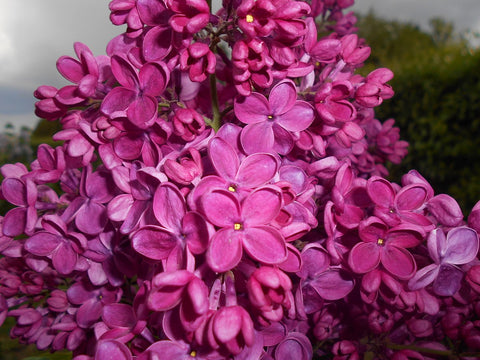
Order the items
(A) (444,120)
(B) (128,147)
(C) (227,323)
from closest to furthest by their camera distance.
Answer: (C) (227,323), (B) (128,147), (A) (444,120)

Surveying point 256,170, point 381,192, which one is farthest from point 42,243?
point 381,192

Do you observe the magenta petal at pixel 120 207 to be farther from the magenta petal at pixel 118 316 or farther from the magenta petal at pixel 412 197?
the magenta petal at pixel 412 197

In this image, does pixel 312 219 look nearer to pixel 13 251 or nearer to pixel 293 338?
pixel 293 338

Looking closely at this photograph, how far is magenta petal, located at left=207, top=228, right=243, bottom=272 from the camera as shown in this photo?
0.27 meters

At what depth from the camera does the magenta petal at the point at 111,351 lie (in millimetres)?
316

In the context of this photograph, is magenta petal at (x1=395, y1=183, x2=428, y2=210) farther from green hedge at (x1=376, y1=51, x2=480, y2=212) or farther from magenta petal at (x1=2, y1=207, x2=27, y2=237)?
green hedge at (x1=376, y1=51, x2=480, y2=212)

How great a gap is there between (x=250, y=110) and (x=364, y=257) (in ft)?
0.59

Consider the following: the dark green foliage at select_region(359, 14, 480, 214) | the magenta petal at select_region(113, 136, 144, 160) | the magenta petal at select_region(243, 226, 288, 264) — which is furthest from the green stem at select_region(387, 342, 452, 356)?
the dark green foliage at select_region(359, 14, 480, 214)

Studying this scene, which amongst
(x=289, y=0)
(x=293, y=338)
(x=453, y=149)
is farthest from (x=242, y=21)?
(x=453, y=149)

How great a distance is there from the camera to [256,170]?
0.33 metres

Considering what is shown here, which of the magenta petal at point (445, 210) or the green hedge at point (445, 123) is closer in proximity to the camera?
the magenta petal at point (445, 210)

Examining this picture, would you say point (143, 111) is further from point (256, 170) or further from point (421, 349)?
point (421, 349)

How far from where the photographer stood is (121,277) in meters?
0.43

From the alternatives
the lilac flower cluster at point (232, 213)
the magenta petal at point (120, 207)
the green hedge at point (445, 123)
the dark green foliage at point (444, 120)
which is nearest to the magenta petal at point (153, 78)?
the lilac flower cluster at point (232, 213)
